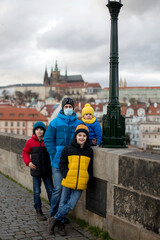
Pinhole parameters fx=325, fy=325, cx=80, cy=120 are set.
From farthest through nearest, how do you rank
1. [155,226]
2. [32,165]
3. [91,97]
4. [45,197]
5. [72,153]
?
[91,97], [45,197], [32,165], [72,153], [155,226]

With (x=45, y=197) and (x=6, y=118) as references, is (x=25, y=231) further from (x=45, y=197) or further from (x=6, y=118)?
(x=6, y=118)

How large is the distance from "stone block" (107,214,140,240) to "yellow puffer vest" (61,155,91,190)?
0.47 m

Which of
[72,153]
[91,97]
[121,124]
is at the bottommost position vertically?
[72,153]

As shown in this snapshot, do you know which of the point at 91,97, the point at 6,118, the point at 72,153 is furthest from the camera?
the point at 91,97

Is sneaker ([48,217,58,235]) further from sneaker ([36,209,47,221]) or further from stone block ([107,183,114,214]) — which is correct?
stone block ([107,183,114,214])

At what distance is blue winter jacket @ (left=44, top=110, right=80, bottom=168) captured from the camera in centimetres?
378

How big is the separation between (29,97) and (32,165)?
500 ft

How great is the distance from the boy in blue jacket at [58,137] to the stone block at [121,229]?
0.73 metres

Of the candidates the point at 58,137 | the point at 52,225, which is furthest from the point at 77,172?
the point at 52,225

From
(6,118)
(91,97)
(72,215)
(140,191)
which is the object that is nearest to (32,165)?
(72,215)

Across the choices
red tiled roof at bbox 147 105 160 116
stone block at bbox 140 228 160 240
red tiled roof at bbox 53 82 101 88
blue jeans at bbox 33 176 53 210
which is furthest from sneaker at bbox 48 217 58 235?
red tiled roof at bbox 53 82 101 88

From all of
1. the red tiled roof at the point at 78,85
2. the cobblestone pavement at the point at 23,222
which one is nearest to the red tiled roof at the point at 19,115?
the cobblestone pavement at the point at 23,222

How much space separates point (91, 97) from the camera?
15038 cm

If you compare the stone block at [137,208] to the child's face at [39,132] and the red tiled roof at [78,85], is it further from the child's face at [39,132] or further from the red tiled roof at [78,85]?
the red tiled roof at [78,85]
